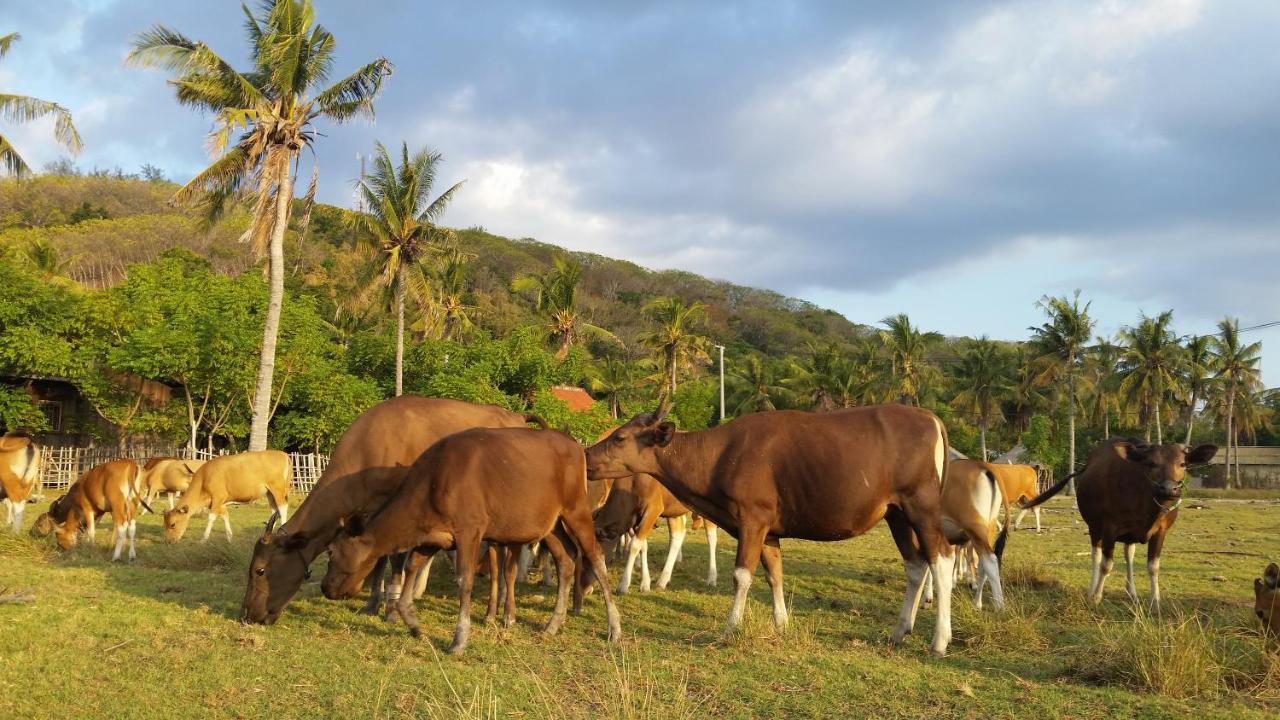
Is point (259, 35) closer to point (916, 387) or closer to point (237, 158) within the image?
point (237, 158)

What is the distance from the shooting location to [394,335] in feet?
135

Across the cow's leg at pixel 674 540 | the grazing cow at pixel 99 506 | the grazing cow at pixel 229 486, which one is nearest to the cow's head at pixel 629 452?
the cow's leg at pixel 674 540

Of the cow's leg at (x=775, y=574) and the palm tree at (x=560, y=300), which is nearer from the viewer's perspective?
the cow's leg at (x=775, y=574)

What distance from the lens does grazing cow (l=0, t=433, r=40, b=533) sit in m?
16.4

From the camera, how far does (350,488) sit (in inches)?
376

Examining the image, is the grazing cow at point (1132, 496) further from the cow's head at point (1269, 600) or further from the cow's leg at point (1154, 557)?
the cow's head at point (1269, 600)

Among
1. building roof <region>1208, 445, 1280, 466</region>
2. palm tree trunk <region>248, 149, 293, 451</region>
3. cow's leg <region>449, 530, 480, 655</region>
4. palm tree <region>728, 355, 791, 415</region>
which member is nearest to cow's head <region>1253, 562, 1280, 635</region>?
cow's leg <region>449, 530, 480, 655</region>

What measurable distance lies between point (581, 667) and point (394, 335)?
117 ft

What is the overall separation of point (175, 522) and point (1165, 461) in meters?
15.6

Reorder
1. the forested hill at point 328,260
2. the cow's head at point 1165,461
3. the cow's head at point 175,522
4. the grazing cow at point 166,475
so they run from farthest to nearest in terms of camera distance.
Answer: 1. the forested hill at point 328,260
2. the grazing cow at point 166,475
3. the cow's head at point 175,522
4. the cow's head at point 1165,461

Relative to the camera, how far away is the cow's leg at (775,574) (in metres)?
8.83

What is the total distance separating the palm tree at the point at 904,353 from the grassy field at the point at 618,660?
5745 centimetres

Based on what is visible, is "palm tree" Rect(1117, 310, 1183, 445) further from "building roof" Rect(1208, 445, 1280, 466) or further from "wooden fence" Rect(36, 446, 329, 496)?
"wooden fence" Rect(36, 446, 329, 496)

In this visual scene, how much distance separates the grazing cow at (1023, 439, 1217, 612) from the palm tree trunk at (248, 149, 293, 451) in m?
20.2
